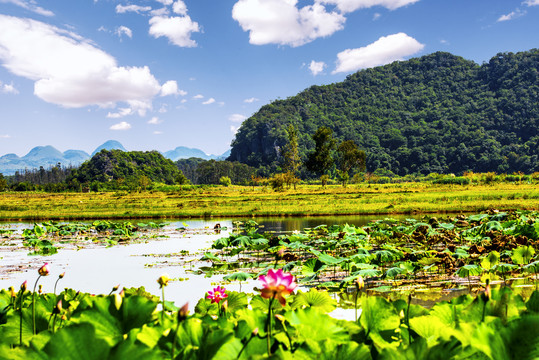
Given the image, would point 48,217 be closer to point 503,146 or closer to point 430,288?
point 430,288

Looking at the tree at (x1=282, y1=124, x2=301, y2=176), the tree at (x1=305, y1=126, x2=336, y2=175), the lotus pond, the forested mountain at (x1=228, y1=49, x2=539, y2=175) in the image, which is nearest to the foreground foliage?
the lotus pond

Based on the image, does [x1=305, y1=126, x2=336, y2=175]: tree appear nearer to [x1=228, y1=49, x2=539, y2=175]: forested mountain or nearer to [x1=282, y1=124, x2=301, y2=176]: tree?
[x1=282, y1=124, x2=301, y2=176]: tree

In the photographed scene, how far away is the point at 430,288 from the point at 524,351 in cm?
596

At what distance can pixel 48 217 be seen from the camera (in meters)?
27.3

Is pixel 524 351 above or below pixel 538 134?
below

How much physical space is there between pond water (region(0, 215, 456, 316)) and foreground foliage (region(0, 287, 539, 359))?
4.55 meters

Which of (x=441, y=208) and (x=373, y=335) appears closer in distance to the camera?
(x=373, y=335)

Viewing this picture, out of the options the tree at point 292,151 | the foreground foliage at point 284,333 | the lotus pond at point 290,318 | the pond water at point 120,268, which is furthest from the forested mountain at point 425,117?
the foreground foliage at point 284,333

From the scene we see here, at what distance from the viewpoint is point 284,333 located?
66.8 inches

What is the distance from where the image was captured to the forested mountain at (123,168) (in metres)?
126

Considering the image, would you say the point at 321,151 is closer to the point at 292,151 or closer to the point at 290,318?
the point at 292,151

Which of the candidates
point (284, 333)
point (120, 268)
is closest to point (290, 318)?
point (284, 333)

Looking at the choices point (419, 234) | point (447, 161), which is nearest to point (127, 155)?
point (447, 161)

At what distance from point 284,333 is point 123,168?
137 m
